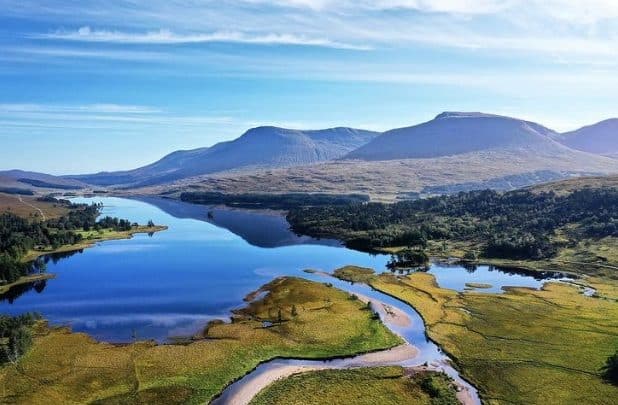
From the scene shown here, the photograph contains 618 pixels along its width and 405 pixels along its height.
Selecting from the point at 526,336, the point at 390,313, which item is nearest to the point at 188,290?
the point at 390,313

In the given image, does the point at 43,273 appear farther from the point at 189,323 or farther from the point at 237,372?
the point at 237,372

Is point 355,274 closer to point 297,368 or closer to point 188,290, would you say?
point 188,290

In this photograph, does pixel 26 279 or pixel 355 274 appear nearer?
pixel 26 279

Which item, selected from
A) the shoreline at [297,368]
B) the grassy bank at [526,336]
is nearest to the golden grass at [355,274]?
the grassy bank at [526,336]

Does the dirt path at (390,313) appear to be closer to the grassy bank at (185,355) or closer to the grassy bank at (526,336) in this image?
the grassy bank at (526,336)

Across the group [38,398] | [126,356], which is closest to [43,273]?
[126,356]

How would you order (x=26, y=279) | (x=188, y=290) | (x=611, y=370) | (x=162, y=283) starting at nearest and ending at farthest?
(x=611, y=370) < (x=188, y=290) < (x=162, y=283) < (x=26, y=279)

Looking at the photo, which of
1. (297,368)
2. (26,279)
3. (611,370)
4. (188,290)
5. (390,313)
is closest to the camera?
(611,370)
